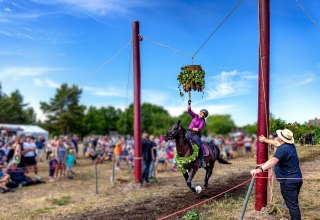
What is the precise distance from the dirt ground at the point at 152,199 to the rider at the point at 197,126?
3.63 feet

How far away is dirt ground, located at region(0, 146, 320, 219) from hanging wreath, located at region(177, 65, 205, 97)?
2.36 metres

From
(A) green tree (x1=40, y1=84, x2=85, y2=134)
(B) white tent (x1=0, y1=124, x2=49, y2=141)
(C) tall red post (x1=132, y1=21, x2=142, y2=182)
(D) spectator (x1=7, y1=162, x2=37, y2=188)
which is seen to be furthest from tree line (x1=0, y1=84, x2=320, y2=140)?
(C) tall red post (x1=132, y1=21, x2=142, y2=182)

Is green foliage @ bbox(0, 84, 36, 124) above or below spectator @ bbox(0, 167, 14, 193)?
above

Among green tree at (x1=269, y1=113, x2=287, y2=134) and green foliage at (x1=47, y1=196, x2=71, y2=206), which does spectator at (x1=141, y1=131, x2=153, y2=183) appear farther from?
green tree at (x1=269, y1=113, x2=287, y2=134)

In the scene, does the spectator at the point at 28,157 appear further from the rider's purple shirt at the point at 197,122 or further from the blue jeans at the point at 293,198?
the blue jeans at the point at 293,198

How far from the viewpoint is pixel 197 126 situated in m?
7.63

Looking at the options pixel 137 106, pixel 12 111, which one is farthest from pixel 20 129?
pixel 12 111

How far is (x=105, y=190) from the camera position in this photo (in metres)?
14.5

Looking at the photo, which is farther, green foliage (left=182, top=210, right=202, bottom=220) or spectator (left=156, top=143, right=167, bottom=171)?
spectator (left=156, top=143, right=167, bottom=171)

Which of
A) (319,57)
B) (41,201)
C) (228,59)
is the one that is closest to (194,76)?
(228,59)

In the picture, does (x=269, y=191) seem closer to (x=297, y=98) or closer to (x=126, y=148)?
(x=297, y=98)

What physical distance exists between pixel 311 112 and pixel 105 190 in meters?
9.35

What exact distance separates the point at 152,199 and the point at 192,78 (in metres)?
5.02

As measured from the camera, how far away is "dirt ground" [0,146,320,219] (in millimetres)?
7844
